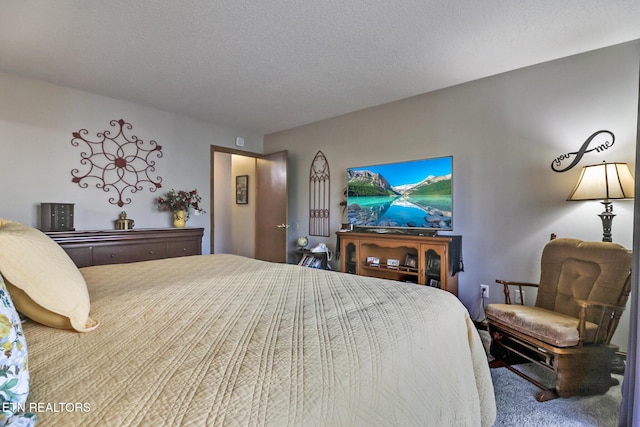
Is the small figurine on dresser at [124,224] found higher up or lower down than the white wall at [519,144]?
lower down

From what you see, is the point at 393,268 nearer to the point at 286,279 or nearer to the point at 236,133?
the point at 286,279

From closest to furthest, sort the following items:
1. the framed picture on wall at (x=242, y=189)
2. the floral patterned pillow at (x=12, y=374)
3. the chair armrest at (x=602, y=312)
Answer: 1. the floral patterned pillow at (x=12, y=374)
2. the chair armrest at (x=602, y=312)
3. the framed picture on wall at (x=242, y=189)

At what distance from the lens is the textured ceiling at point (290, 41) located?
1877 mm

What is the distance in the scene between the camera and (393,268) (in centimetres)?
323

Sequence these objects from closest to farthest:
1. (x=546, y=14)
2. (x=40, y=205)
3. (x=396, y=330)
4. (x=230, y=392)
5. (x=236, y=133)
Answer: (x=230, y=392) < (x=396, y=330) < (x=546, y=14) < (x=40, y=205) < (x=236, y=133)

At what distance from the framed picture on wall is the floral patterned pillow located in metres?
4.84

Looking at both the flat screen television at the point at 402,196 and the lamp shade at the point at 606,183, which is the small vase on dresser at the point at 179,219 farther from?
the lamp shade at the point at 606,183

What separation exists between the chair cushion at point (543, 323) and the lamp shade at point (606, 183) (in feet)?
3.01

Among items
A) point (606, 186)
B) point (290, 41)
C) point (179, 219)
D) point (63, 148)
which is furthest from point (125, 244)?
point (606, 186)

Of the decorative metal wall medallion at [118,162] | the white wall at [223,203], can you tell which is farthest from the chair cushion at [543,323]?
the white wall at [223,203]

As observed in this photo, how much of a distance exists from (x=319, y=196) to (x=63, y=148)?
303cm

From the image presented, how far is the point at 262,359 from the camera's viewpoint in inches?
29.0

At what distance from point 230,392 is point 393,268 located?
281cm

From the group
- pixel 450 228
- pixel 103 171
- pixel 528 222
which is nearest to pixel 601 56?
pixel 528 222
